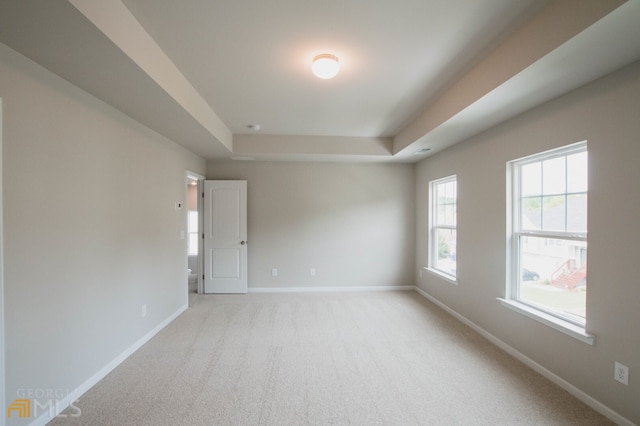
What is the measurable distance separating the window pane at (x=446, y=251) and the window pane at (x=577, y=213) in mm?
1753

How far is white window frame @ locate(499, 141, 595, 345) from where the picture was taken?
214 cm

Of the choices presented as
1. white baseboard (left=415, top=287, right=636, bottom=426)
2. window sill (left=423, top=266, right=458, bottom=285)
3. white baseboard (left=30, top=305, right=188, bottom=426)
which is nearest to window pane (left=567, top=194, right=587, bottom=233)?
white baseboard (left=415, top=287, right=636, bottom=426)

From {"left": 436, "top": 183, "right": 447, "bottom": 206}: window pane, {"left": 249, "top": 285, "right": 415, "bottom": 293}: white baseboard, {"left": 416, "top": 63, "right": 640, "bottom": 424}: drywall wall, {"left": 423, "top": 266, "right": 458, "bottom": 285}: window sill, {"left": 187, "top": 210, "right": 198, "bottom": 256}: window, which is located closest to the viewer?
{"left": 416, "top": 63, "right": 640, "bottom": 424}: drywall wall

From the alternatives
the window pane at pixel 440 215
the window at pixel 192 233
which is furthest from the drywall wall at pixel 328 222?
the window at pixel 192 233

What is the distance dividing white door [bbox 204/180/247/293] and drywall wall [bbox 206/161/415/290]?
178mm

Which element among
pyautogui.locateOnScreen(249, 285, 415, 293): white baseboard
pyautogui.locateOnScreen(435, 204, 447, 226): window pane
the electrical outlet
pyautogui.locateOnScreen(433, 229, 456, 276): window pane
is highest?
pyautogui.locateOnScreen(435, 204, 447, 226): window pane

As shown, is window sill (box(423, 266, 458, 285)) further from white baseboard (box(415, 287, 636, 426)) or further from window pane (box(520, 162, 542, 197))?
window pane (box(520, 162, 542, 197))

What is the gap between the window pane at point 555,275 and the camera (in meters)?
2.18

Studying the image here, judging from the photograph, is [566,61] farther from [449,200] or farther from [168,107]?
[168,107]

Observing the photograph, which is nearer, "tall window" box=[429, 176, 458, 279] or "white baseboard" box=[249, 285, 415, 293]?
"tall window" box=[429, 176, 458, 279]

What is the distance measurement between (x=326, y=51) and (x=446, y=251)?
11.3ft

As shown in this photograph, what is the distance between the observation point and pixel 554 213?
2406 mm

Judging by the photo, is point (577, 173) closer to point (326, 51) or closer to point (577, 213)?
point (577, 213)

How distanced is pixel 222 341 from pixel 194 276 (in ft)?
11.8
